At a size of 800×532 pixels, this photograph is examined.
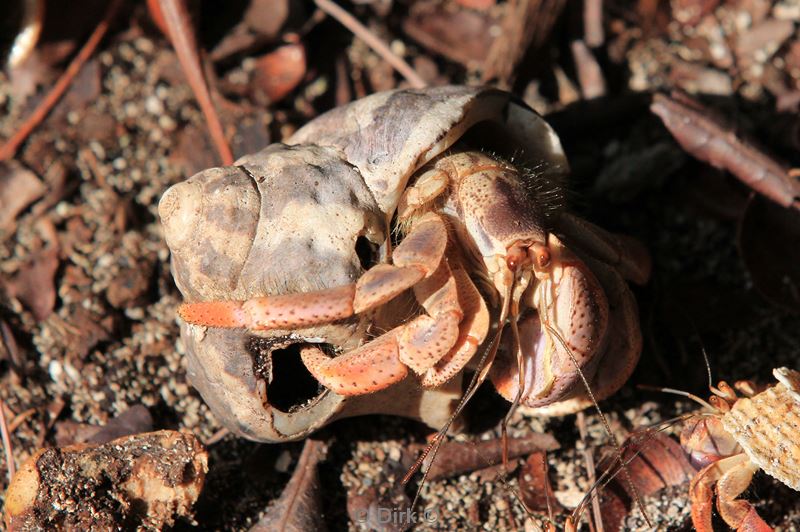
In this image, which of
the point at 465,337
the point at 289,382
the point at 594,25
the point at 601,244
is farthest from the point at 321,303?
the point at 594,25

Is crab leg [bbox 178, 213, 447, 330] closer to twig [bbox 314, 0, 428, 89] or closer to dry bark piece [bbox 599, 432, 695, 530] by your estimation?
dry bark piece [bbox 599, 432, 695, 530]

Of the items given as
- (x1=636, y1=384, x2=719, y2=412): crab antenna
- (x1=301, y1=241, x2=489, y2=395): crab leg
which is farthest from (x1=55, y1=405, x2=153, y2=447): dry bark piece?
(x1=636, y1=384, x2=719, y2=412): crab antenna

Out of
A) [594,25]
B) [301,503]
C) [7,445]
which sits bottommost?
[301,503]

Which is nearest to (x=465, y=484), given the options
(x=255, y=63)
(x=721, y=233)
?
(x=721, y=233)

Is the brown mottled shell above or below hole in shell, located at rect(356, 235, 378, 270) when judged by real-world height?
below

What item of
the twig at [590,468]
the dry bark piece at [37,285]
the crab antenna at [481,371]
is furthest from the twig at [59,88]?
the twig at [590,468]

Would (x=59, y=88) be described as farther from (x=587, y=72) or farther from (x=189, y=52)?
(x=587, y=72)
